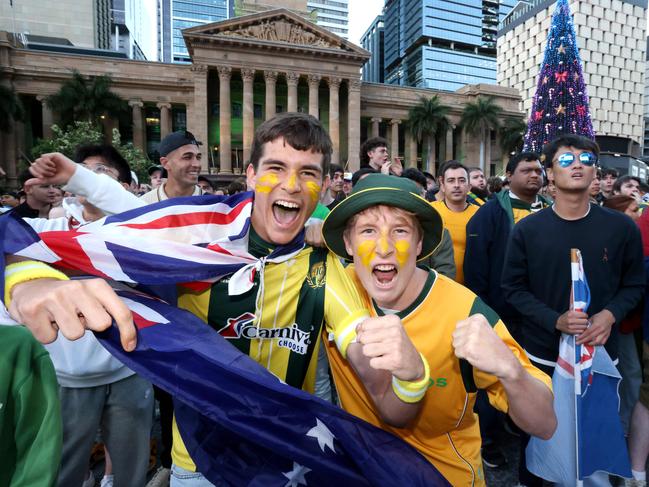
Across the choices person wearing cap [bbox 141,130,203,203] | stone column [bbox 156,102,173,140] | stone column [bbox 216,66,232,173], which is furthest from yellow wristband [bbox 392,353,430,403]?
stone column [bbox 156,102,173,140]

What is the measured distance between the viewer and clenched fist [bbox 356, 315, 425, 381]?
1.22 meters

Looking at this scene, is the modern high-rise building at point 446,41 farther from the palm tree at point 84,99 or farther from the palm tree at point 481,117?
the palm tree at point 84,99

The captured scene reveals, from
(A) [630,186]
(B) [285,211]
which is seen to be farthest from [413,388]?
(A) [630,186]

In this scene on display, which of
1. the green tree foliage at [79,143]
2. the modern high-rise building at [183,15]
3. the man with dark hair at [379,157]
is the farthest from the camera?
the modern high-rise building at [183,15]

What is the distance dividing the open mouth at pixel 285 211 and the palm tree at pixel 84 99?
1560 inches

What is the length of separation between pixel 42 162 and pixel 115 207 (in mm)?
440

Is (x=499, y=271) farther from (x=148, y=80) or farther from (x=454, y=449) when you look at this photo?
(x=148, y=80)

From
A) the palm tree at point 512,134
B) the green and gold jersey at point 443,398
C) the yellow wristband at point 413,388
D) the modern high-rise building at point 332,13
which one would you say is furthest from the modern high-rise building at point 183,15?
the yellow wristband at point 413,388

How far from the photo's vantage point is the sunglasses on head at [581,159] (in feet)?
9.68

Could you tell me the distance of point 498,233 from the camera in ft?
13.5

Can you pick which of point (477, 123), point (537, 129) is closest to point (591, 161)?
point (537, 129)

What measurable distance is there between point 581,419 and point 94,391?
300 centimetres

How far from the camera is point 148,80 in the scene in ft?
127

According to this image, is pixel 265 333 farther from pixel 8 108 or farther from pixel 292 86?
pixel 292 86
